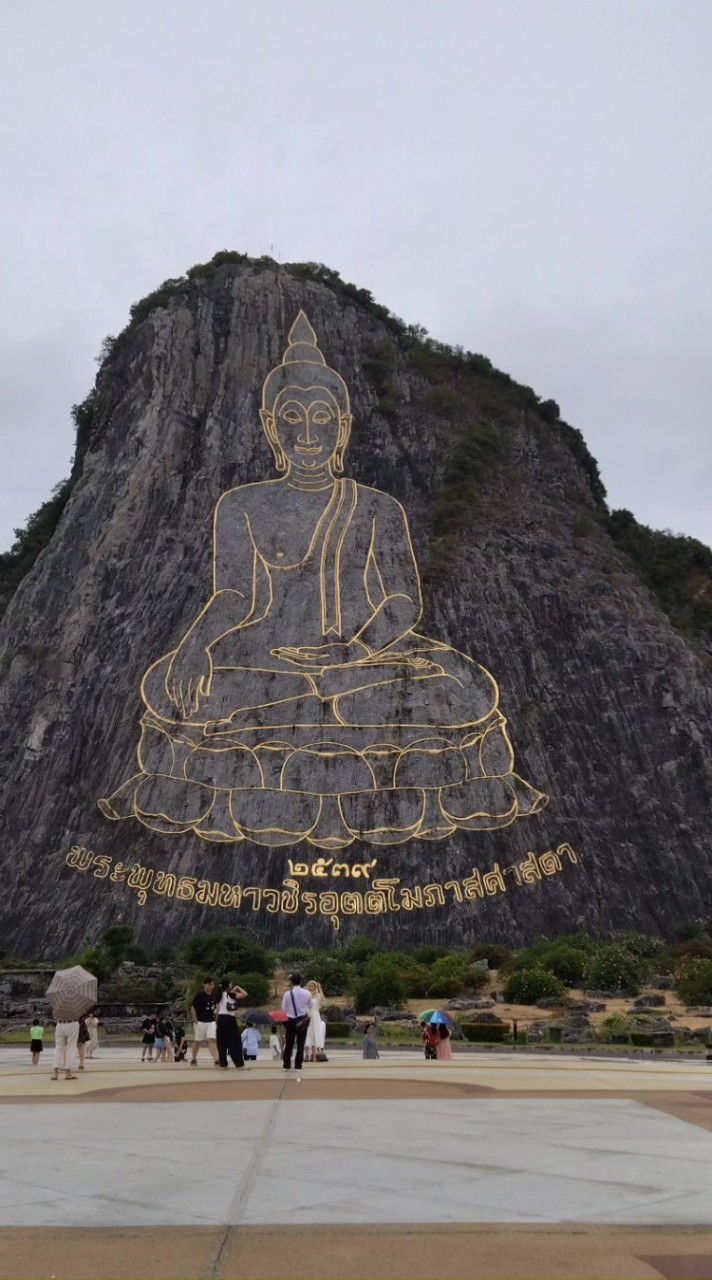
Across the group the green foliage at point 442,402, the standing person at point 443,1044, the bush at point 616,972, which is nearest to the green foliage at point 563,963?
→ the bush at point 616,972

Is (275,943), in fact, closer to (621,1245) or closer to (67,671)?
(67,671)

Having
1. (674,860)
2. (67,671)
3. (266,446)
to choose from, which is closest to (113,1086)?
(674,860)

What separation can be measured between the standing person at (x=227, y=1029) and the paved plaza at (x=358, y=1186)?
3438mm

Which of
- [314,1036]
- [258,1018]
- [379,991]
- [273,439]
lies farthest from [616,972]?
[273,439]

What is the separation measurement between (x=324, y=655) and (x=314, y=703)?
5.63ft

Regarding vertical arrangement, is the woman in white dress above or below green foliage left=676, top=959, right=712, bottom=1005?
below

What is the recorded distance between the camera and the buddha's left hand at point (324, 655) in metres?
34.2

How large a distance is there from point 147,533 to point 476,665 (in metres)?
12.5

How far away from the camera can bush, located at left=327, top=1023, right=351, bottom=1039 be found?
747 inches

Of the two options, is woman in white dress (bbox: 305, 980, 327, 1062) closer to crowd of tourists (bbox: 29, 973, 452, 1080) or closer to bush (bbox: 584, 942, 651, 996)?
crowd of tourists (bbox: 29, 973, 452, 1080)

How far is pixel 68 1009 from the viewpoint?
11867 millimetres

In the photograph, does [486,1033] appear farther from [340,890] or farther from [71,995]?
[340,890]

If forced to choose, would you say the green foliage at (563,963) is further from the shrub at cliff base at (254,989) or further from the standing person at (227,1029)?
the standing person at (227,1029)

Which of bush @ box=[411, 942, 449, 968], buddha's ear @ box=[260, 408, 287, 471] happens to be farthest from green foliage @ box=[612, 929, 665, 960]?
buddha's ear @ box=[260, 408, 287, 471]
